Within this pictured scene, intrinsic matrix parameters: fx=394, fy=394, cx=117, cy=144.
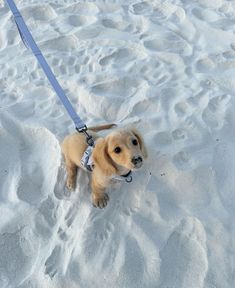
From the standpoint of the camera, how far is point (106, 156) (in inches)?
81.8

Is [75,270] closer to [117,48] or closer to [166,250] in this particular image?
[166,250]

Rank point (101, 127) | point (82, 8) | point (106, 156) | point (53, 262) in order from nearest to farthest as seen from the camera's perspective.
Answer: point (106, 156), point (53, 262), point (101, 127), point (82, 8)

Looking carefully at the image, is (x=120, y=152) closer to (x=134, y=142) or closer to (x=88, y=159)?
(x=134, y=142)

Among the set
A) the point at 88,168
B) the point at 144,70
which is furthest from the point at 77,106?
the point at 88,168

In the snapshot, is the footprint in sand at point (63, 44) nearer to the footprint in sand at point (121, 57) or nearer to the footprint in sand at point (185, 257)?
the footprint in sand at point (121, 57)

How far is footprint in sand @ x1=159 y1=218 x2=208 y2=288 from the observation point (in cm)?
205

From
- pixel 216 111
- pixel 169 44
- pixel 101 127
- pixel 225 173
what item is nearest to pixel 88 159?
pixel 101 127

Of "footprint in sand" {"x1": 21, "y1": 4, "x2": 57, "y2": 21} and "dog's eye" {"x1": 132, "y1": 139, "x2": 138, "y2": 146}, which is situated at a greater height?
"dog's eye" {"x1": 132, "y1": 139, "x2": 138, "y2": 146}

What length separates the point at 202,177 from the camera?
245 cm

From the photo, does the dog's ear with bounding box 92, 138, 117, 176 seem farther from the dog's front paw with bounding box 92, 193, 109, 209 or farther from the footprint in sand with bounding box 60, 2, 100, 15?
the footprint in sand with bounding box 60, 2, 100, 15

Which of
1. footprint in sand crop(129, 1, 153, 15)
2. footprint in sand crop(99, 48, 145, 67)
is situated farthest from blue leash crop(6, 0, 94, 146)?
footprint in sand crop(129, 1, 153, 15)

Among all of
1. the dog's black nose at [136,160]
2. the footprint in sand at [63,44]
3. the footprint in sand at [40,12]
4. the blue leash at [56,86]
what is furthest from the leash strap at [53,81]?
the footprint in sand at [40,12]

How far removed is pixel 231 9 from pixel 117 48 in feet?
3.97

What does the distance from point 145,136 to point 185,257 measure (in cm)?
89
